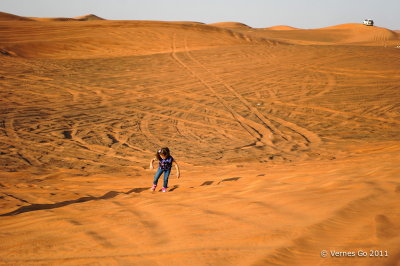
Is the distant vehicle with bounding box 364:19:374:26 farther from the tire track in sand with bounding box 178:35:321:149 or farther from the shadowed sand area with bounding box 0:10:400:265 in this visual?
the tire track in sand with bounding box 178:35:321:149

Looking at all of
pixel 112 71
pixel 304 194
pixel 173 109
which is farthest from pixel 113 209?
pixel 112 71

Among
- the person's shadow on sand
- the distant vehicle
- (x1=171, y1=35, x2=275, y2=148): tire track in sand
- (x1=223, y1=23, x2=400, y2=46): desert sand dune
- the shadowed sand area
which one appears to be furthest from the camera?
the distant vehicle

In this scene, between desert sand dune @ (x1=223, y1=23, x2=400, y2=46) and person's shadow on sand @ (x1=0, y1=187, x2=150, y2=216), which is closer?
person's shadow on sand @ (x1=0, y1=187, x2=150, y2=216)

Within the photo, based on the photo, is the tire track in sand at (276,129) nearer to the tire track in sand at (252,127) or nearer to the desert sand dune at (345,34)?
the tire track in sand at (252,127)

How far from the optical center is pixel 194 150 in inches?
452

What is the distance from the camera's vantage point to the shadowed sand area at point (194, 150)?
3.83 m

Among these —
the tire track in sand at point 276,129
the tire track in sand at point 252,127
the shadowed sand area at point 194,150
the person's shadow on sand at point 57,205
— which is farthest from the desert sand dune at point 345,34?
the person's shadow on sand at point 57,205

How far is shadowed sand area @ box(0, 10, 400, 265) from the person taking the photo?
151 inches

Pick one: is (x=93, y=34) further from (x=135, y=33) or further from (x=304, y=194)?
(x=304, y=194)

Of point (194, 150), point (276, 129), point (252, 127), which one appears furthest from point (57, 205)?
point (276, 129)

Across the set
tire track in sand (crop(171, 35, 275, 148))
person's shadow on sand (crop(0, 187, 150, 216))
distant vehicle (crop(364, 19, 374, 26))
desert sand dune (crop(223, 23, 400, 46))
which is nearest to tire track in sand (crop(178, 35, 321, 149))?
tire track in sand (crop(171, 35, 275, 148))

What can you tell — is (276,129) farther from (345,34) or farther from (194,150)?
(345,34)

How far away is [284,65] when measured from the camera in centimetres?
2359

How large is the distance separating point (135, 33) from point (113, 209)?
29112 mm
